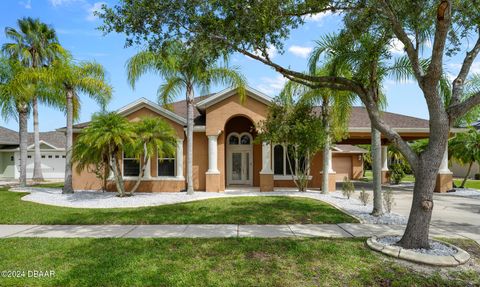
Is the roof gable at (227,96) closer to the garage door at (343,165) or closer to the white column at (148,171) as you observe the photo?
the white column at (148,171)

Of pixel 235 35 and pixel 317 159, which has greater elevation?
pixel 235 35

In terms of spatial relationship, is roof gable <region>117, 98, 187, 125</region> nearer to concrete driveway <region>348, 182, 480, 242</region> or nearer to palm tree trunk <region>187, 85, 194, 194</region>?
palm tree trunk <region>187, 85, 194, 194</region>

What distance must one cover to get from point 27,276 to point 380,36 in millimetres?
9119

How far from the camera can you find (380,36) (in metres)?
8.46

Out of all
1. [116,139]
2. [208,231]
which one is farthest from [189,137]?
[208,231]

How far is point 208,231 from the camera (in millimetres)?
8547

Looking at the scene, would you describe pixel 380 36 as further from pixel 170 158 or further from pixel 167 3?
pixel 170 158

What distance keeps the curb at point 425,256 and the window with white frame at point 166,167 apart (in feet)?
42.6

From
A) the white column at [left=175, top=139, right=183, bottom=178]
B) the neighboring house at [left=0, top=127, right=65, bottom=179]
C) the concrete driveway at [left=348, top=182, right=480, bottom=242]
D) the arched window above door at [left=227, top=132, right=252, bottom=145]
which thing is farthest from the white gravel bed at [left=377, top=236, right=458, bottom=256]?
the neighboring house at [left=0, top=127, right=65, bottom=179]

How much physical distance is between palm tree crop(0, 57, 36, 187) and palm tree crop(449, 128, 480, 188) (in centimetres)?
2449

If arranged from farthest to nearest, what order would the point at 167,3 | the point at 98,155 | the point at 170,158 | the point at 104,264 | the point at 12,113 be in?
the point at 12,113
the point at 170,158
the point at 98,155
the point at 167,3
the point at 104,264

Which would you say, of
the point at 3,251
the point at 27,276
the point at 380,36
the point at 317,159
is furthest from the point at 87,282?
the point at 317,159

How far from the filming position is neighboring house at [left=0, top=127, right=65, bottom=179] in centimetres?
3114

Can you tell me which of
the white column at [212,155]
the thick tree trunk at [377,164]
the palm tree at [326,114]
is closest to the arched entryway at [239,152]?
the white column at [212,155]
